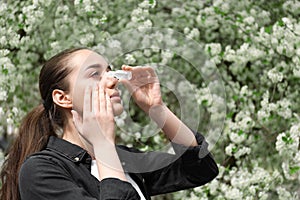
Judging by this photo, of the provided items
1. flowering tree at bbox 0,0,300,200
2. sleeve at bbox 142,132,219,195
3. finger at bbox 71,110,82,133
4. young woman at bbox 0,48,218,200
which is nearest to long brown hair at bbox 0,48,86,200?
young woman at bbox 0,48,218,200

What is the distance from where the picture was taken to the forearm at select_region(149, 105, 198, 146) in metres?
2.31

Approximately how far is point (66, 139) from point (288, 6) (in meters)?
2.48

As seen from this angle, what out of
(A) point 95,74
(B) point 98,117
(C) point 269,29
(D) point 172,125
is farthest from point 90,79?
(C) point 269,29

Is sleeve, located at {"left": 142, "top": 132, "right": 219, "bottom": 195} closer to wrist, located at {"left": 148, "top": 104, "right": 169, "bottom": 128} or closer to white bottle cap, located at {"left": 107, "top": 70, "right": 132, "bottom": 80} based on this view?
wrist, located at {"left": 148, "top": 104, "right": 169, "bottom": 128}

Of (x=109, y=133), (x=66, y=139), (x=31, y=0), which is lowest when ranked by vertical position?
(x=31, y=0)

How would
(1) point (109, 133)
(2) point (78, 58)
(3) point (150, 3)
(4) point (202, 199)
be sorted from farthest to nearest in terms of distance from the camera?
(3) point (150, 3), (4) point (202, 199), (2) point (78, 58), (1) point (109, 133)

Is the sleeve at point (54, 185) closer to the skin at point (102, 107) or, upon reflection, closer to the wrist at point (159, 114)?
the skin at point (102, 107)

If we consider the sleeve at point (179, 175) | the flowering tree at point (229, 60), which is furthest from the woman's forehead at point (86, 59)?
the flowering tree at point (229, 60)

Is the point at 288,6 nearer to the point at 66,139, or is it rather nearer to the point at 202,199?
the point at 202,199

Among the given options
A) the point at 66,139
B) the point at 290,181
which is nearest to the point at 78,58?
the point at 66,139

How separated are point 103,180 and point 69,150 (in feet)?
0.82

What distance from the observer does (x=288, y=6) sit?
4410mm

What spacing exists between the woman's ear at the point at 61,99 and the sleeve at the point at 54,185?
21cm

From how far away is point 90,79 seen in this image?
6.88ft
